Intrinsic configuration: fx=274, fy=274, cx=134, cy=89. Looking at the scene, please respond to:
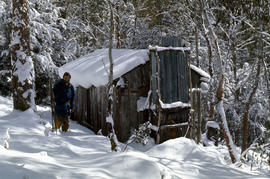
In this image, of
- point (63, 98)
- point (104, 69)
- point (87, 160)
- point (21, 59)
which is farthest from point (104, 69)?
point (87, 160)

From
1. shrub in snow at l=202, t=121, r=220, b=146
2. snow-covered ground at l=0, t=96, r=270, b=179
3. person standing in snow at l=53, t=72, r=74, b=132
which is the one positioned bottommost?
shrub in snow at l=202, t=121, r=220, b=146

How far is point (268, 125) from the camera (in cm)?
612

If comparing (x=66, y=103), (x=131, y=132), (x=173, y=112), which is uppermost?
(x=66, y=103)

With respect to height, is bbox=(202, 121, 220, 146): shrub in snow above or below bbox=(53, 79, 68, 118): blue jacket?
below

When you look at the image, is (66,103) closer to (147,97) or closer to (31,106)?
(31,106)

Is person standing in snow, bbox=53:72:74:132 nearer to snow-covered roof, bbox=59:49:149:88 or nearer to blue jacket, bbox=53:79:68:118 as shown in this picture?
blue jacket, bbox=53:79:68:118

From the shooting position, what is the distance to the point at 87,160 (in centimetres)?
441

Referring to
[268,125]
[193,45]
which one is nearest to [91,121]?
[268,125]

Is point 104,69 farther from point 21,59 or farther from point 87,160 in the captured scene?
point 87,160

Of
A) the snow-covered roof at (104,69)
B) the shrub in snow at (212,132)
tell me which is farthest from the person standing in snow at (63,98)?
the shrub in snow at (212,132)

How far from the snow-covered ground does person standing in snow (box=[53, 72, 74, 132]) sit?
2.12ft

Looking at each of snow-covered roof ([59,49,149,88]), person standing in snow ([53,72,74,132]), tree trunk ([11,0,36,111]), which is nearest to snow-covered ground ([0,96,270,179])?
tree trunk ([11,0,36,111])

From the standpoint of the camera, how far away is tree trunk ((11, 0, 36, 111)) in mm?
8703

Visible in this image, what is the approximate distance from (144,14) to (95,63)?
9.36m
